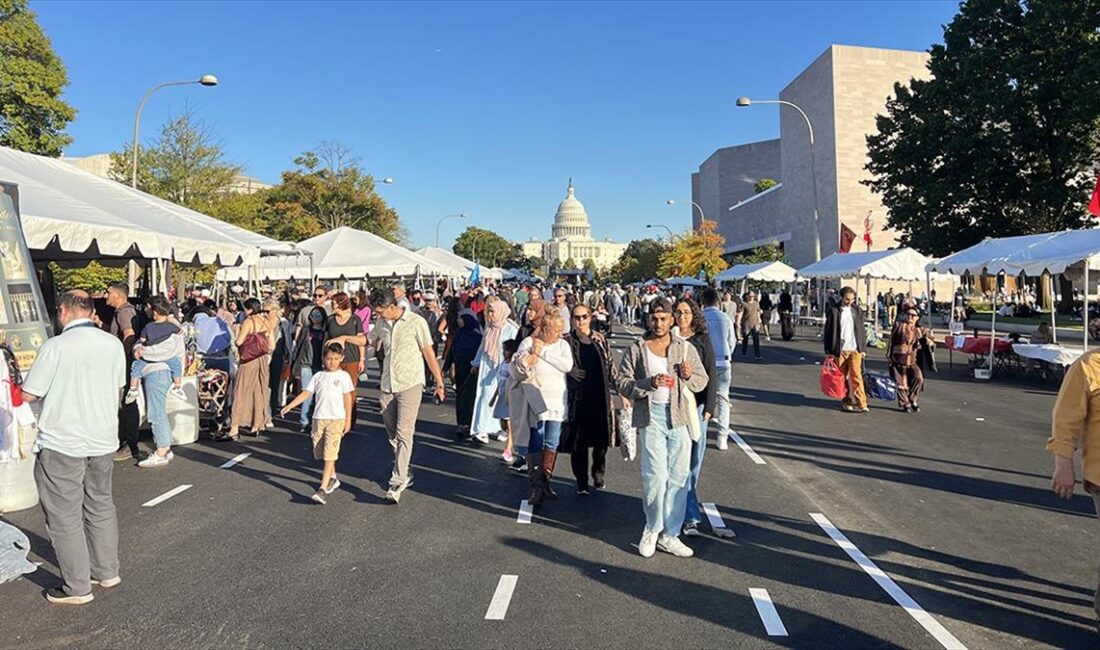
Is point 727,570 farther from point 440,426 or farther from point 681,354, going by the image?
point 440,426

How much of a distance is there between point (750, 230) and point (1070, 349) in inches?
2676

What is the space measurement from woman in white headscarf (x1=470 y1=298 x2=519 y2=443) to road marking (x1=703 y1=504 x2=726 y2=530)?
3060 mm

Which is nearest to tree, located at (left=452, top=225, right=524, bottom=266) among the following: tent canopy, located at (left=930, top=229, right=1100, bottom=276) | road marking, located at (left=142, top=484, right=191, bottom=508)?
tent canopy, located at (left=930, top=229, right=1100, bottom=276)

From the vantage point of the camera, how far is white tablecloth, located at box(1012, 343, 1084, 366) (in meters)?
13.2

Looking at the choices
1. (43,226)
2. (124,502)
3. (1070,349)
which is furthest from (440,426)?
(1070,349)

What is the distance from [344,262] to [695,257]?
41920 millimetres

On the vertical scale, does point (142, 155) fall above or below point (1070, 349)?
above

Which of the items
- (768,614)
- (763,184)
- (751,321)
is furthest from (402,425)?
(763,184)

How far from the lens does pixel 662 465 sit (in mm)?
5254

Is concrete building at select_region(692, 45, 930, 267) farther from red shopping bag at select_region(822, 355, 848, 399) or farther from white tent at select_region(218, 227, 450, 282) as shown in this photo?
red shopping bag at select_region(822, 355, 848, 399)

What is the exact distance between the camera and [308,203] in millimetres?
46406

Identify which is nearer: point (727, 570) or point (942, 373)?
point (727, 570)

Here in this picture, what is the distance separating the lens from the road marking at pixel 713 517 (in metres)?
5.99

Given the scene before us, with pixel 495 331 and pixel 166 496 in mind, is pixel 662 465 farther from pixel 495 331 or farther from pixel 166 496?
pixel 166 496
